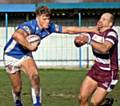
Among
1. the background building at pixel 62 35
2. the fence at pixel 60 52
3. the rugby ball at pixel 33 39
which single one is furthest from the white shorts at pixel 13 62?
the fence at pixel 60 52

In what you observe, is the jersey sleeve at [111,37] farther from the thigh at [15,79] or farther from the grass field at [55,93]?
the grass field at [55,93]

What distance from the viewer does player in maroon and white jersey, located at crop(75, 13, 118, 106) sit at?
985 cm

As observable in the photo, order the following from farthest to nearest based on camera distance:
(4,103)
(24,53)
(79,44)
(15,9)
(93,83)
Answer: (15,9), (4,103), (24,53), (93,83), (79,44)

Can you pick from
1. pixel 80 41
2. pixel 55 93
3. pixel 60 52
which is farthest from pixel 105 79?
pixel 60 52

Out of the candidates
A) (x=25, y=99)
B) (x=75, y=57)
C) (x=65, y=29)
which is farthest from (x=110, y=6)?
(x=65, y=29)

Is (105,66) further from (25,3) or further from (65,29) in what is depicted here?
(25,3)

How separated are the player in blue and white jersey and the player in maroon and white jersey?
504 millimetres

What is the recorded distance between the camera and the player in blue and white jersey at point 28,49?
10.5 m

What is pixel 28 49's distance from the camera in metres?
10.4

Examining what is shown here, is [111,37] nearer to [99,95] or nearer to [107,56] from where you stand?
[107,56]

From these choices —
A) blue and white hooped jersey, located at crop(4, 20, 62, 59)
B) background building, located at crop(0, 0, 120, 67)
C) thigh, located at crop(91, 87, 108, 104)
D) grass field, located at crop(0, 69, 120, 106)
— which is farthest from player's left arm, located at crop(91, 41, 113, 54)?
background building, located at crop(0, 0, 120, 67)

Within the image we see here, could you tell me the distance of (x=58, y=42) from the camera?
32.7m

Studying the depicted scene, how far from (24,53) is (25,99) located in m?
3.98

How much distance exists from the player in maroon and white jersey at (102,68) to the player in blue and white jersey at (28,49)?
504mm
